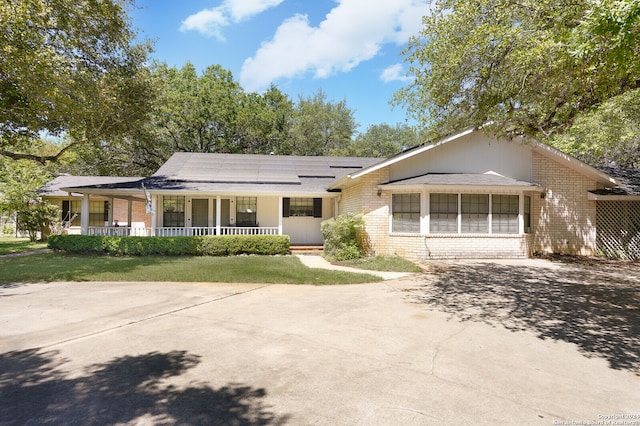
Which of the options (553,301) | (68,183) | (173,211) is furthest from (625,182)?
(68,183)

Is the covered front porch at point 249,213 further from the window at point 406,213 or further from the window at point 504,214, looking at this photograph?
the window at point 504,214

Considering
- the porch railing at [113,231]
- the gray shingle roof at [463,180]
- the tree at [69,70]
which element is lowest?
the porch railing at [113,231]

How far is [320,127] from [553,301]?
32.9 m

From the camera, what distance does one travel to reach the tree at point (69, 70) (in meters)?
9.98

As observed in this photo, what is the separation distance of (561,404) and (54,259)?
1489 centimetres

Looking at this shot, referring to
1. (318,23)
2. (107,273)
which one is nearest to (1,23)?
(107,273)

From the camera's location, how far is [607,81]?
6.40m

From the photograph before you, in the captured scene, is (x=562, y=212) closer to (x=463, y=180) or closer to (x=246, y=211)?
(x=463, y=180)

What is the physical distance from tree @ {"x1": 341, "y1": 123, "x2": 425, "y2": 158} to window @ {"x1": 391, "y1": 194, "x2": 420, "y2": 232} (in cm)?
2458

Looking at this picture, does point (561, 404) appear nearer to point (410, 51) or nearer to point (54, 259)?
point (410, 51)

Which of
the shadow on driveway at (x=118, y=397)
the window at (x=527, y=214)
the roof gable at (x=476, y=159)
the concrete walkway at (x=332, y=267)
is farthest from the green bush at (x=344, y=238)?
the shadow on driveway at (x=118, y=397)

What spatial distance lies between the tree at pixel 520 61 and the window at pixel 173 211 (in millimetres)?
11419

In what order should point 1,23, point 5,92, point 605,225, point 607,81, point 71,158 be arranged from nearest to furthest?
point 607,81, point 1,23, point 5,92, point 605,225, point 71,158

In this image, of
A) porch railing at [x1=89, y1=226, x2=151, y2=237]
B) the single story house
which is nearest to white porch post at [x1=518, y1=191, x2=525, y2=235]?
the single story house
